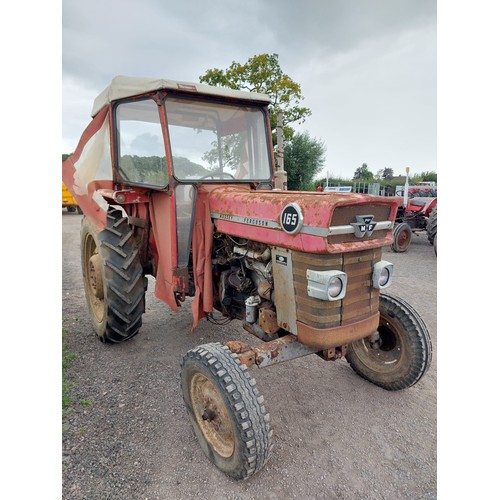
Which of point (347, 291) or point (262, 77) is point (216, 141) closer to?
point (347, 291)

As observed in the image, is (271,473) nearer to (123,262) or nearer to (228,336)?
(228,336)

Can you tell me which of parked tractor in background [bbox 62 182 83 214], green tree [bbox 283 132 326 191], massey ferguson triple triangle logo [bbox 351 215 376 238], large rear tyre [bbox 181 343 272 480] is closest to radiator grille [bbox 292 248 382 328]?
massey ferguson triple triangle logo [bbox 351 215 376 238]

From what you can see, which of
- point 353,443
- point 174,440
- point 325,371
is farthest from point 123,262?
point 353,443

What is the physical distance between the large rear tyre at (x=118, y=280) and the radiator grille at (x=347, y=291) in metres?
1.67

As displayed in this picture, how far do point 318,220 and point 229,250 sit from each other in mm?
1037

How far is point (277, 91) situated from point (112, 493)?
13.4 meters

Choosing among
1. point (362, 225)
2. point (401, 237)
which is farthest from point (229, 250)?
point (401, 237)

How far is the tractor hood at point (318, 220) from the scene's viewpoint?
204 centimetres

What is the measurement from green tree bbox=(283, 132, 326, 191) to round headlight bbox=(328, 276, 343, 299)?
17176 mm

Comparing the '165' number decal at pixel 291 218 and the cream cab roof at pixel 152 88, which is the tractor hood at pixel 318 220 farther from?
the cream cab roof at pixel 152 88

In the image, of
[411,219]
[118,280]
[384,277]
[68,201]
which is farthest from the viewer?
[68,201]

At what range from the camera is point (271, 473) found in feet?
6.96

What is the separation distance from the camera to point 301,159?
765 inches

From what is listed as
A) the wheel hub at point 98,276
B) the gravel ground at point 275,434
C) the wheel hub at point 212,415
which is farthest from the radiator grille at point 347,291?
the wheel hub at point 98,276
